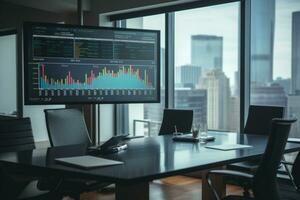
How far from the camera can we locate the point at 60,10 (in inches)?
253

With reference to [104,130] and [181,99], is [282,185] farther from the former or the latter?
[104,130]

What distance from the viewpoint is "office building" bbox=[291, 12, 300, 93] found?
4.51 meters

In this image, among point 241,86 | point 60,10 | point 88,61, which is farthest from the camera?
point 60,10

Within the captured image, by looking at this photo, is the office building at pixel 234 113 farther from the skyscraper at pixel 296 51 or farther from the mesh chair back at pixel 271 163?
the mesh chair back at pixel 271 163

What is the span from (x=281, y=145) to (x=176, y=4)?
3701 mm

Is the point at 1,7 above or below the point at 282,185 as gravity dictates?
above

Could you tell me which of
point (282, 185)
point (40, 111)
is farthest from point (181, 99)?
point (40, 111)

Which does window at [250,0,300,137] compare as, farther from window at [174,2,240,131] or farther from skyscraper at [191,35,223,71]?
skyscraper at [191,35,223,71]

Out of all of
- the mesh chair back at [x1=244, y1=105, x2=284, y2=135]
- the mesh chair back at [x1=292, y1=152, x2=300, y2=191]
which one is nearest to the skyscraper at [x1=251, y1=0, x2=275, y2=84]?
the mesh chair back at [x1=244, y1=105, x2=284, y2=135]

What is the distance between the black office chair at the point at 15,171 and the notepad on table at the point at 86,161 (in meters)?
0.39

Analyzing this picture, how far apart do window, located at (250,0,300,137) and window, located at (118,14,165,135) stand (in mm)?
1480

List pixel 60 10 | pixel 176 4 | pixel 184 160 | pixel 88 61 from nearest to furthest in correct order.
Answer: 1. pixel 184 160
2. pixel 88 61
3. pixel 176 4
4. pixel 60 10

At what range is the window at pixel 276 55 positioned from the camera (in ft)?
14.9

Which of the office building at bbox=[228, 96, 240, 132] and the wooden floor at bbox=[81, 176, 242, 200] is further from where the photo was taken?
the office building at bbox=[228, 96, 240, 132]
